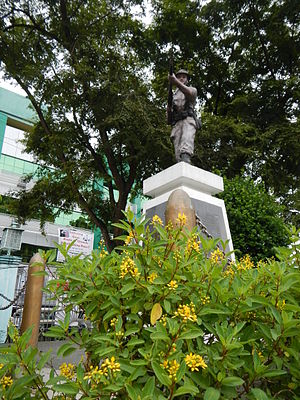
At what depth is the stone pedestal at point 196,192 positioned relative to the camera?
190 inches

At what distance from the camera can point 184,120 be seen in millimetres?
5887

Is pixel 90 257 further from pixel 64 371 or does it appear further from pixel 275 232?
pixel 275 232

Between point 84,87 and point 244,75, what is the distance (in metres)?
7.78

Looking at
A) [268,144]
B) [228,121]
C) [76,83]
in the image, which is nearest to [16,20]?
[76,83]

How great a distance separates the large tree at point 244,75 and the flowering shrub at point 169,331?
10.2 m

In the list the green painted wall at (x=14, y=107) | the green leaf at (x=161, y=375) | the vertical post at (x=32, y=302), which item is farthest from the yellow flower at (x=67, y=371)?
the green painted wall at (x=14, y=107)

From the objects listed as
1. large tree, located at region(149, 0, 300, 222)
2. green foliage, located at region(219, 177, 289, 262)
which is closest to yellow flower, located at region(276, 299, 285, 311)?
green foliage, located at region(219, 177, 289, 262)

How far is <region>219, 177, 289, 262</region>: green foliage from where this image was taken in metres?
6.68

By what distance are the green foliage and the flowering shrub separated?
5298 millimetres

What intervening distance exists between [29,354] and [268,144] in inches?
475

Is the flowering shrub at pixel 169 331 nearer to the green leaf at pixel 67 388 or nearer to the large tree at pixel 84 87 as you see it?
the green leaf at pixel 67 388

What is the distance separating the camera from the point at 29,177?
48.1 feet

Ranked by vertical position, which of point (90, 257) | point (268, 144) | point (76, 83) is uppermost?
point (76, 83)

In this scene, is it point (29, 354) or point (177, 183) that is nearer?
point (29, 354)
